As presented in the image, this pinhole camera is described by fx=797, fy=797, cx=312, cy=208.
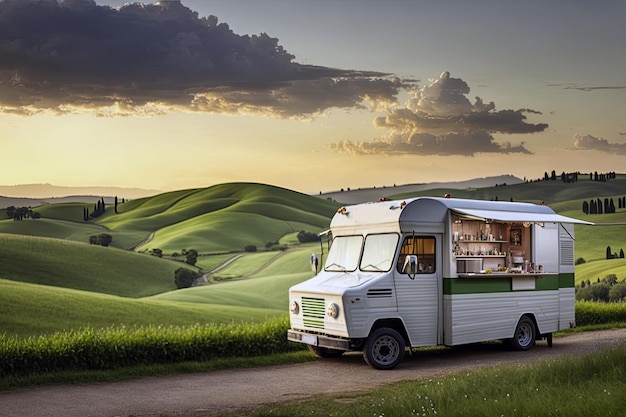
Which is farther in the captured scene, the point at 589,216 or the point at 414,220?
the point at 589,216

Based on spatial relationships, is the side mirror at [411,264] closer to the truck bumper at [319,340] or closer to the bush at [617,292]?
the truck bumper at [319,340]

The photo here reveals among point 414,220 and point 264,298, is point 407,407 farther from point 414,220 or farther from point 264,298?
point 264,298

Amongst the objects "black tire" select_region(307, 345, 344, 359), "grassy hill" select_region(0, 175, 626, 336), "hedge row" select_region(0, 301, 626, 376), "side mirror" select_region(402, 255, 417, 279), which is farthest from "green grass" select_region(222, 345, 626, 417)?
"grassy hill" select_region(0, 175, 626, 336)

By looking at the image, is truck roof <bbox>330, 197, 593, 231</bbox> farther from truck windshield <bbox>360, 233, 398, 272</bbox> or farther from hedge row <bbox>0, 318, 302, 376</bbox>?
hedge row <bbox>0, 318, 302, 376</bbox>

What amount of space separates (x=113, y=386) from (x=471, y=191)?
144 m

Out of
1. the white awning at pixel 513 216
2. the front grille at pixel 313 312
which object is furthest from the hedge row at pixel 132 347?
the white awning at pixel 513 216

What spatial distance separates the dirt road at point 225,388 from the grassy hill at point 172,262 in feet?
52.1

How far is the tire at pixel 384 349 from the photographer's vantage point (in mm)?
17312

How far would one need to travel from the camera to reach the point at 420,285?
59.6ft

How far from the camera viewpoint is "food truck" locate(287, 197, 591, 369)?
685 inches

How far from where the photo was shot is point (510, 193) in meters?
154

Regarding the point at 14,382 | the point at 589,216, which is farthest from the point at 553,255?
the point at 589,216

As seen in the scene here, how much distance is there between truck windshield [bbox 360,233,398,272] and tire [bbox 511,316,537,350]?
4.64 m

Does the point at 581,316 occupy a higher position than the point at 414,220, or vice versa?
the point at 414,220
